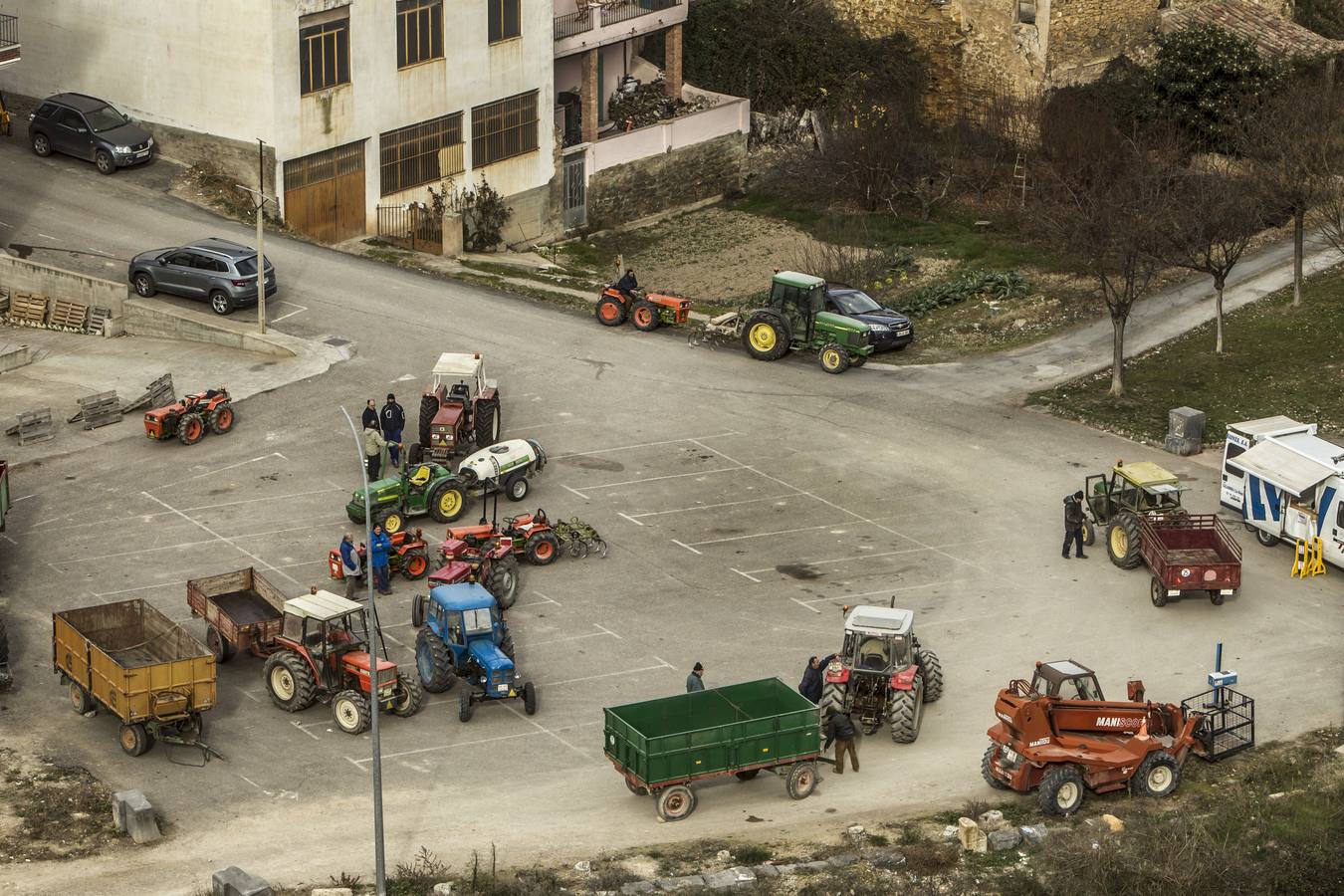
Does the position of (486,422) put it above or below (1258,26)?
below

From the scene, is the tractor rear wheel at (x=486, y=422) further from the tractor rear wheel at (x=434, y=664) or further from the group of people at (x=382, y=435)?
the tractor rear wheel at (x=434, y=664)

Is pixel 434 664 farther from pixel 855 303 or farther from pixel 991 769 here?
pixel 855 303

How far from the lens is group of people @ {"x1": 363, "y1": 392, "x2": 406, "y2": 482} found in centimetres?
4566

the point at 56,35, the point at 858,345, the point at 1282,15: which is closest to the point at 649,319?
the point at 858,345

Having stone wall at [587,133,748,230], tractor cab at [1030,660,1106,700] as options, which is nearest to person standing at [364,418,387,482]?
tractor cab at [1030,660,1106,700]

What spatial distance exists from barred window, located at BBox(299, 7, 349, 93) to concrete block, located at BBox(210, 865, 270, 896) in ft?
114

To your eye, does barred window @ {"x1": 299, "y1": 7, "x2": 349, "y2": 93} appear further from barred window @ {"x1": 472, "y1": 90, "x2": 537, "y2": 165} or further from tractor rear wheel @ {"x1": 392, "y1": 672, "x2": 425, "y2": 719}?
tractor rear wheel @ {"x1": 392, "y1": 672, "x2": 425, "y2": 719}

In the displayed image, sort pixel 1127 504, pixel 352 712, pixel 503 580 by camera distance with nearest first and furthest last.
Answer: pixel 352 712 < pixel 503 580 < pixel 1127 504

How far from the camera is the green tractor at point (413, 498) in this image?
42.9 metres

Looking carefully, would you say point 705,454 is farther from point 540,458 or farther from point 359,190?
point 359,190

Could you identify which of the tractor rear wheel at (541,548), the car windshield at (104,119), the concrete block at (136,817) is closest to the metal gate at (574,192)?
the car windshield at (104,119)

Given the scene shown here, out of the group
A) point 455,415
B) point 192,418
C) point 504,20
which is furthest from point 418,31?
point 455,415

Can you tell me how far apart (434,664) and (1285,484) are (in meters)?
17.7

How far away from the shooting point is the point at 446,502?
144ft
